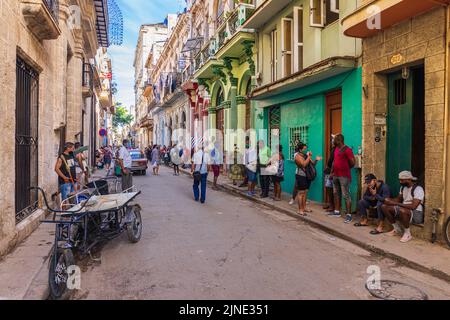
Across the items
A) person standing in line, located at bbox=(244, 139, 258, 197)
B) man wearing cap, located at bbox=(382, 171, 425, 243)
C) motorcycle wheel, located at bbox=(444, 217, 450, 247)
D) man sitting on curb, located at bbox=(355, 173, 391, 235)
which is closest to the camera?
motorcycle wheel, located at bbox=(444, 217, 450, 247)

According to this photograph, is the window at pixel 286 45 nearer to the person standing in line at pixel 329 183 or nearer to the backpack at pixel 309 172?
the person standing in line at pixel 329 183

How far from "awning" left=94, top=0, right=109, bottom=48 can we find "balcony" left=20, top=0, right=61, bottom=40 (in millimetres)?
10363

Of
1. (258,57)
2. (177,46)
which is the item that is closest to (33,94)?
(258,57)

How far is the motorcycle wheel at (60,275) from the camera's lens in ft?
13.7

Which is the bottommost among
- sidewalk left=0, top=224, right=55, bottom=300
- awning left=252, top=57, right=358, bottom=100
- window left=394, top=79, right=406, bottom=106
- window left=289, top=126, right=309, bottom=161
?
sidewalk left=0, top=224, right=55, bottom=300

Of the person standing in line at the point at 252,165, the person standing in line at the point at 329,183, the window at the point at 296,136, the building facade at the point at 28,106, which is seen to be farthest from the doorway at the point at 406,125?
the building facade at the point at 28,106

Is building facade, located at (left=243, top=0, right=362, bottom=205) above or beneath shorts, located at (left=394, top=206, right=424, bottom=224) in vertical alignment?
above

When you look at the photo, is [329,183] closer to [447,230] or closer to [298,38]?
[447,230]

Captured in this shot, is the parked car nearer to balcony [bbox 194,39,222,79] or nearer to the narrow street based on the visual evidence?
balcony [bbox 194,39,222,79]

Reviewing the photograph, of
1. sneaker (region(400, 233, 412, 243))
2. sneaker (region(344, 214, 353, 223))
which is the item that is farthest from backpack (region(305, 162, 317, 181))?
sneaker (region(400, 233, 412, 243))

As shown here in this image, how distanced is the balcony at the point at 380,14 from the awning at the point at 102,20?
13449mm

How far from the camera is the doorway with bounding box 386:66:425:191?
7.58m

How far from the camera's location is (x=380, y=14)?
673 centimetres

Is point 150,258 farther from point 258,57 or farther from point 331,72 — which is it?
point 258,57
